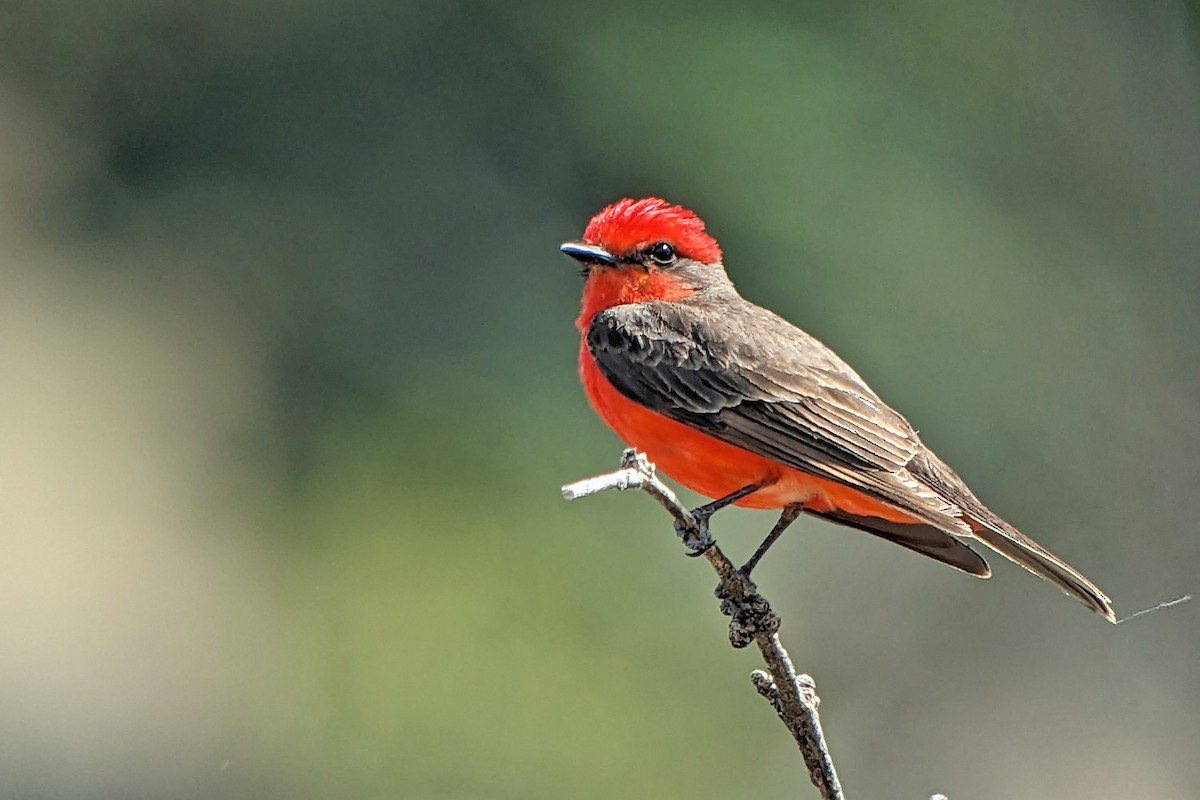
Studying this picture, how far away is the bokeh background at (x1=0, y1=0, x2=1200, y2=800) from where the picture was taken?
6594mm

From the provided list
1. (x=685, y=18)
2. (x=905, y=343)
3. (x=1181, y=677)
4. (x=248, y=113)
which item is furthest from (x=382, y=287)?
(x=1181, y=677)

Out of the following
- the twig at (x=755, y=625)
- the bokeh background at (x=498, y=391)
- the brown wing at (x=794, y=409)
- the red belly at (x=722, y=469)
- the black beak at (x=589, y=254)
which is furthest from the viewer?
the bokeh background at (x=498, y=391)

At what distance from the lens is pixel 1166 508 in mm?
7531

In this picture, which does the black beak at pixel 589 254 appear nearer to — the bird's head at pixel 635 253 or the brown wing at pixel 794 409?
the bird's head at pixel 635 253

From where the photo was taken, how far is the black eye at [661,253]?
4230 millimetres

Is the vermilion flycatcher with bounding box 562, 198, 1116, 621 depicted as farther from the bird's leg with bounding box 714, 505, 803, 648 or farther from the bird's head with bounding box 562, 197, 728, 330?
the bird's leg with bounding box 714, 505, 803, 648

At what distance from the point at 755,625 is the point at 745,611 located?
0.17ft

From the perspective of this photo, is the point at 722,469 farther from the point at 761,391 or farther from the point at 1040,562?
the point at 1040,562

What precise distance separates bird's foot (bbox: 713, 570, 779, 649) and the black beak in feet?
3.94

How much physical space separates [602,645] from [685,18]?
3808 millimetres

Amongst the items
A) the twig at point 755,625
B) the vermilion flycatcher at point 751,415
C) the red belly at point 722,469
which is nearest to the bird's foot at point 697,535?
the twig at point 755,625

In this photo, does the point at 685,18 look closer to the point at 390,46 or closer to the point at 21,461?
the point at 390,46

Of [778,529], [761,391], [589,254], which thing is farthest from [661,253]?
[778,529]

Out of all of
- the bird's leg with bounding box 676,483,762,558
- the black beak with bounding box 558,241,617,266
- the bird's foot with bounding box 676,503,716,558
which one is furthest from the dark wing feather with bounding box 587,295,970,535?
the bird's foot with bounding box 676,503,716,558
